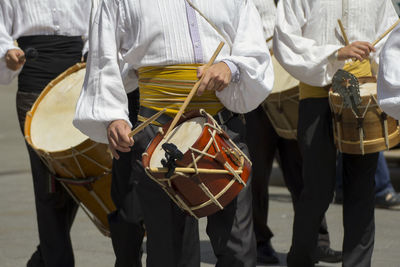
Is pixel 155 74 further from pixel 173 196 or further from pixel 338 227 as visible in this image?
pixel 338 227

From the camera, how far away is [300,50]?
4.82 m

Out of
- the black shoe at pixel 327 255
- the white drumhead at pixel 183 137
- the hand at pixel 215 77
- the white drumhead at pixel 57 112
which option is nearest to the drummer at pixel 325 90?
the black shoe at pixel 327 255

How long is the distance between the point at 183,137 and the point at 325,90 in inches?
59.6

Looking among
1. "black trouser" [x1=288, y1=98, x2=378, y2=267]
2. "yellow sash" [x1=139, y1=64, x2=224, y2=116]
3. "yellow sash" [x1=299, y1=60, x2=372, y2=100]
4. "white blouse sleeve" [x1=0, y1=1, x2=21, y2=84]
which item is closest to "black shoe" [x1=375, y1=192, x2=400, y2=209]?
"black trouser" [x1=288, y1=98, x2=378, y2=267]

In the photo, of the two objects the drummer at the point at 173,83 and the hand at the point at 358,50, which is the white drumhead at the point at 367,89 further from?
the drummer at the point at 173,83

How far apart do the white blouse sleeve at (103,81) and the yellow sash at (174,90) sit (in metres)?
0.12

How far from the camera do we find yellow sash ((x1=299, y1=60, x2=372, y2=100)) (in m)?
4.83

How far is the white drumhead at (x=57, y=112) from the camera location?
16.2ft

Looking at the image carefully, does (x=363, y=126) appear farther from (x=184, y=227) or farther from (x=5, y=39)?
(x=5, y=39)

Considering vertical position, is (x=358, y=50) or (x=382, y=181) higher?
(x=358, y=50)

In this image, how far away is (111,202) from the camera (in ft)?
16.6

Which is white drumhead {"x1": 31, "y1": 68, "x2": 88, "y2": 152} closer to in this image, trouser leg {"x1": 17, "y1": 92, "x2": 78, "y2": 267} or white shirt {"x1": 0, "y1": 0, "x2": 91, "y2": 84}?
trouser leg {"x1": 17, "y1": 92, "x2": 78, "y2": 267}

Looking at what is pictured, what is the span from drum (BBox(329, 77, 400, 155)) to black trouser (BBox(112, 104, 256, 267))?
93cm

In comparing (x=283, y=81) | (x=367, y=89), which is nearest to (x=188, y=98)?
(x=367, y=89)
